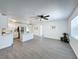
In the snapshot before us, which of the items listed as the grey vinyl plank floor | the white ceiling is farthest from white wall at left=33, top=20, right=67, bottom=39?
the white ceiling

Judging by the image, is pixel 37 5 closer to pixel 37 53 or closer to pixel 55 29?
pixel 37 53

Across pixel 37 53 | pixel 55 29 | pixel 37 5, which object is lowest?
pixel 37 53

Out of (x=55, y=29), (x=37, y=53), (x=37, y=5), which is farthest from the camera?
(x=55, y=29)

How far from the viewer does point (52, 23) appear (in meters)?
10.0

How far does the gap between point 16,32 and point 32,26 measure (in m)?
4.44

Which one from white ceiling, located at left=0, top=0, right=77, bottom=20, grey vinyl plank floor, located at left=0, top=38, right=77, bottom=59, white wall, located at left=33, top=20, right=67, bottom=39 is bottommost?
grey vinyl plank floor, located at left=0, top=38, right=77, bottom=59

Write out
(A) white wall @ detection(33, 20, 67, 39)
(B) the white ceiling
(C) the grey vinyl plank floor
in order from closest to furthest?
(B) the white ceiling, (C) the grey vinyl plank floor, (A) white wall @ detection(33, 20, 67, 39)

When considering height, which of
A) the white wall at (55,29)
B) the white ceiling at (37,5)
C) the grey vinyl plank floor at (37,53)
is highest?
the white ceiling at (37,5)

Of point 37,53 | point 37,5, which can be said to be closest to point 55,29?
point 37,53

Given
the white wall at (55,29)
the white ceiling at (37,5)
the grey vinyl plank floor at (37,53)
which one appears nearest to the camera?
the white ceiling at (37,5)

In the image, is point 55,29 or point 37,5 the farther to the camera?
point 55,29

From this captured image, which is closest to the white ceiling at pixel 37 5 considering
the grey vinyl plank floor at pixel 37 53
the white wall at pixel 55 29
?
the grey vinyl plank floor at pixel 37 53

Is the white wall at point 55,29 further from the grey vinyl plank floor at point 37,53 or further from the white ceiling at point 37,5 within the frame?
the white ceiling at point 37,5

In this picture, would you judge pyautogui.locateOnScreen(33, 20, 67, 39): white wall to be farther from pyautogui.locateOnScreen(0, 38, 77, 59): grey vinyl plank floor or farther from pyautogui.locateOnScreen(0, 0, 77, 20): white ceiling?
pyautogui.locateOnScreen(0, 0, 77, 20): white ceiling
